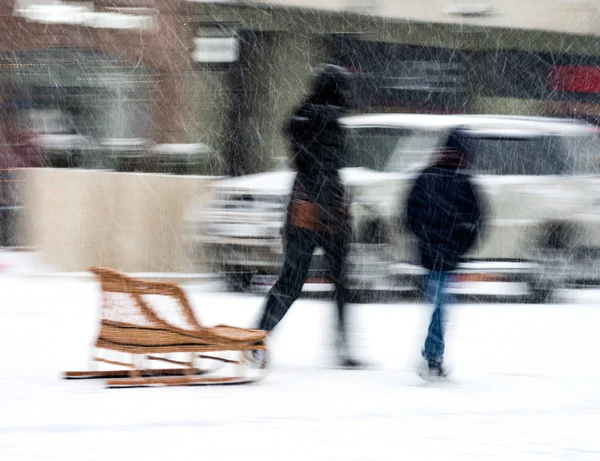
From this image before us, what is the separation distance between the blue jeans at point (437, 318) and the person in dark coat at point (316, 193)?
649 millimetres

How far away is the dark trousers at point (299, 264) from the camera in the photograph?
800 cm

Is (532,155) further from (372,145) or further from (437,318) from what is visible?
(437,318)

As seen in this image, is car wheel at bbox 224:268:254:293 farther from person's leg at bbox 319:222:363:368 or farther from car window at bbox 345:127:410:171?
person's leg at bbox 319:222:363:368

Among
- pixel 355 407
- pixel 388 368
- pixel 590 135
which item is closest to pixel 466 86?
pixel 590 135

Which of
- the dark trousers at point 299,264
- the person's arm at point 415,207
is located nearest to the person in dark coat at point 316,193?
the dark trousers at point 299,264

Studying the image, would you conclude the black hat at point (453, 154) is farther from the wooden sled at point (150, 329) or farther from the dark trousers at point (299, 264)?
the wooden sled at point (150, 329)

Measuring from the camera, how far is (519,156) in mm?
Answer: 12359

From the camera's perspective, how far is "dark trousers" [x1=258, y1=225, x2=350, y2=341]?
8000mm

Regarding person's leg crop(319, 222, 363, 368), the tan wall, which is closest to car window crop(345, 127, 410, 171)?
the tan wall

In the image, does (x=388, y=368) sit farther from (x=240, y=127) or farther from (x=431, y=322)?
(x=240, y=127)

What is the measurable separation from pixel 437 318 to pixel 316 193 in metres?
1.05

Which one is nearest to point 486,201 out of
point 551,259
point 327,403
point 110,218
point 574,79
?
point 551,259

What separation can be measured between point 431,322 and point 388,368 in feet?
2.40

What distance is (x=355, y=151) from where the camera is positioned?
40.6 ft
